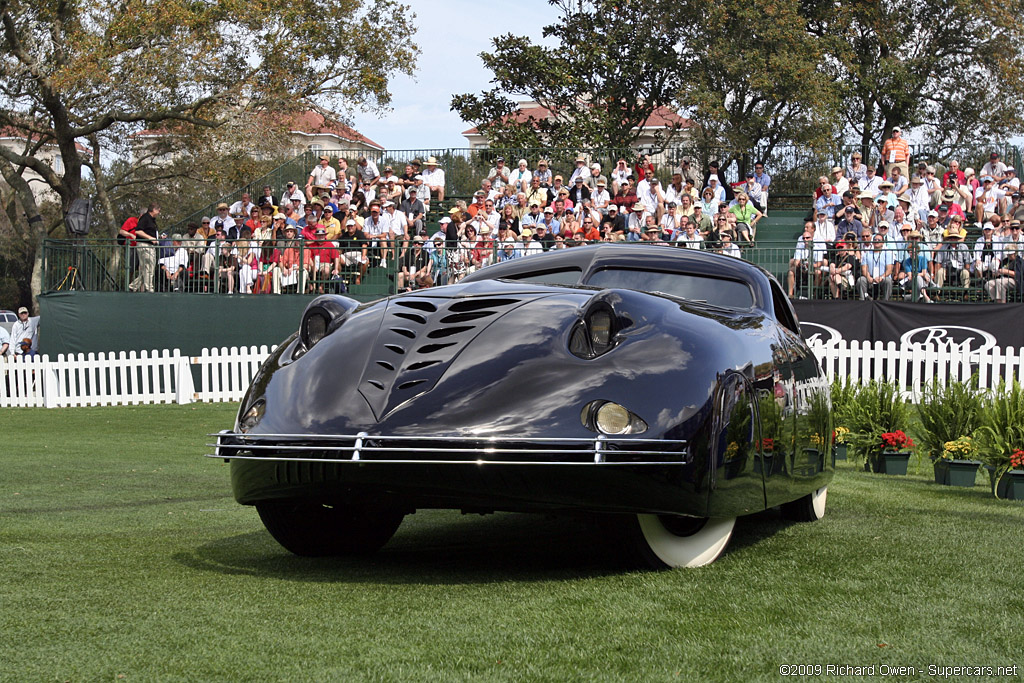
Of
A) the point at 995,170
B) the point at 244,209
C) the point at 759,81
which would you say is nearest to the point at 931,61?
the point at 759,81

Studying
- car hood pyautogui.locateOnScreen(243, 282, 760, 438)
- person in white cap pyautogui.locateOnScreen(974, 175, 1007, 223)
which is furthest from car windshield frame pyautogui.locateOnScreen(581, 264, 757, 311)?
person in white cap pyautogui.locateOnScreen(974, 175, 1007, 223)

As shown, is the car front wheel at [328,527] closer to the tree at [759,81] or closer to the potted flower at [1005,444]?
the potted flower at [1005,444]

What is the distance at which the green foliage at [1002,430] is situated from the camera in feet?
25.7

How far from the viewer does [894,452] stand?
9594mm

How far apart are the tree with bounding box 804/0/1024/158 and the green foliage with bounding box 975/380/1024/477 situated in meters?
26.6

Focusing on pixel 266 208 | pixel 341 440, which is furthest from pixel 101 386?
pixel 341 440

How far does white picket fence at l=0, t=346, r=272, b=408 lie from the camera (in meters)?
19.2

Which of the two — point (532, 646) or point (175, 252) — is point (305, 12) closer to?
point (175, 252)

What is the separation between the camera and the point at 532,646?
360 centimetres

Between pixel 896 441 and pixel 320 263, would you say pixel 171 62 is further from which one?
pixel 896 441

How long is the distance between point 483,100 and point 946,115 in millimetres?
14790

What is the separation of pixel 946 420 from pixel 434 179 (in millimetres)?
18868

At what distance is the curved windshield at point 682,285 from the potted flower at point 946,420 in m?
3.48

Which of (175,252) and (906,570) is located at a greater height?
(175,252)
